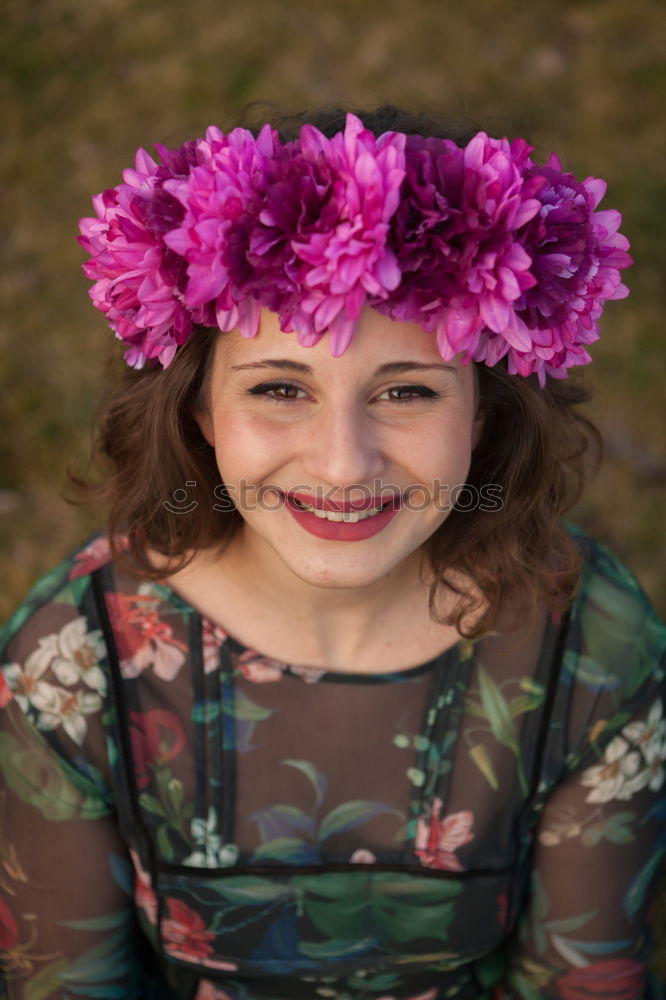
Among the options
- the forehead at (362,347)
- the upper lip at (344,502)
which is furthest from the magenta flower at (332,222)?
the upper lip at (344,502)

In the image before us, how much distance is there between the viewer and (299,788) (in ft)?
7.89

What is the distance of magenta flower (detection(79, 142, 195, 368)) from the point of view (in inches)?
73.6

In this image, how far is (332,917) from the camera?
2.45m

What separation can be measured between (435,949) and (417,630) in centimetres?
72

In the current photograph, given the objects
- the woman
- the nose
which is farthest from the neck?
the nose

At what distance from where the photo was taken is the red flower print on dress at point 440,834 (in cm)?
241

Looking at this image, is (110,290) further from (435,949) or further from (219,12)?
(219,12)

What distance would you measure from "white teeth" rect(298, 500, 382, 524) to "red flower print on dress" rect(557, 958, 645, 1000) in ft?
4.09

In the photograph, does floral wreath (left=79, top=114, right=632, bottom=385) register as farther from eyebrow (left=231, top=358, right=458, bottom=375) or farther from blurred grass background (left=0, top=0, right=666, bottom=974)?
blurred grass background (left=0, top=0, right=666, bottom=974)

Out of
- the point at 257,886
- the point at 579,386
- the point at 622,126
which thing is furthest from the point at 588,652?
the point at 622,126

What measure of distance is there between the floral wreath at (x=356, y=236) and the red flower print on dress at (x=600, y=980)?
1496 mm

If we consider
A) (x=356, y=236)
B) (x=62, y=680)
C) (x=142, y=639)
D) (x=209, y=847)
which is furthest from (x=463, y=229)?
(x=209, y=847)

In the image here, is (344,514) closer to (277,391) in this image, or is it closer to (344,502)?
(344,502)

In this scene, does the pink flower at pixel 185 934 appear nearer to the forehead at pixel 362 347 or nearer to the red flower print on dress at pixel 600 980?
the red flower print on dress at pixel 600 980
